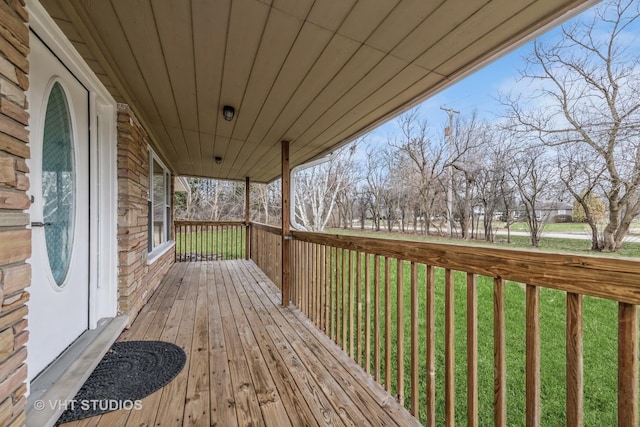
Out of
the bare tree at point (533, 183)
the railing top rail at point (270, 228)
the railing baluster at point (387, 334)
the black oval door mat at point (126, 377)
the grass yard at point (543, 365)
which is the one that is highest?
the bare tree at point (533, 183)

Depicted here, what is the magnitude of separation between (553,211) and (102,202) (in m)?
3.95

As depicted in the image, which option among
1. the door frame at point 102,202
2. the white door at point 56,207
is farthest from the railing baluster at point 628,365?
the door frame at point 102,202

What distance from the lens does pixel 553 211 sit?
8.29 feet

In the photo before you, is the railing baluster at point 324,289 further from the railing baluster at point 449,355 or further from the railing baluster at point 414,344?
the railing baluster at point 449,355

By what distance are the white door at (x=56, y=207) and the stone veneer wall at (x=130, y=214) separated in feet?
1.02

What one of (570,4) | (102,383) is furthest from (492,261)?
(102,383)

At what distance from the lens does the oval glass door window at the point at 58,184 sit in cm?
171

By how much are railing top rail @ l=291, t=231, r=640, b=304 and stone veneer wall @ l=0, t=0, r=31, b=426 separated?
1.78m

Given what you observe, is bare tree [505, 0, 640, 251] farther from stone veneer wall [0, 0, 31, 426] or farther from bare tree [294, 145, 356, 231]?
bare tree [294, 145, 356, 231]

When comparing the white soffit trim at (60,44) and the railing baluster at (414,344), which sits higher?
the white soffit trim at (60,44)

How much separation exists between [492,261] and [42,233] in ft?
7.77

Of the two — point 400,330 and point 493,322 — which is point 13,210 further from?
point 493,322

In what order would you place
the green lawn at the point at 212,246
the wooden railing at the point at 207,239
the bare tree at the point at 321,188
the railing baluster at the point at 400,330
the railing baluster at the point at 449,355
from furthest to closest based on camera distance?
the bare tree at the point at 321,188
the green lawn at the point at 212,246
the wooden railing at the point at 207,239
the railing baluster at the point at 400,330
the railing baluster at the point at 449,355

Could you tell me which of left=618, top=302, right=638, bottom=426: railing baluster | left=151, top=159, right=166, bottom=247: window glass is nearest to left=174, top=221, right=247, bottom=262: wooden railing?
left=151, top=159, right=166, bottom=247: window glass
